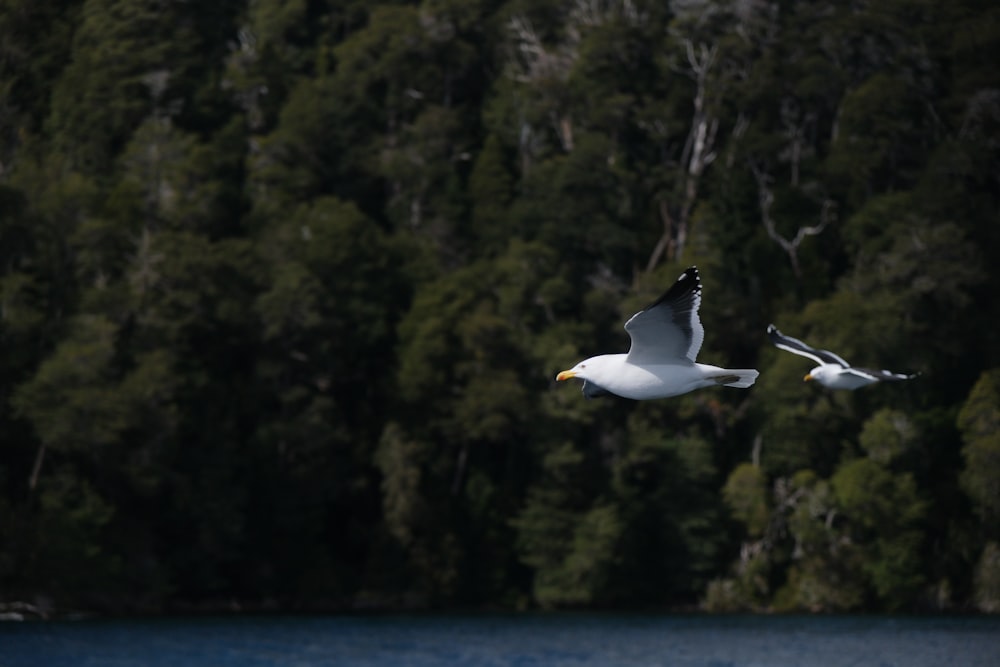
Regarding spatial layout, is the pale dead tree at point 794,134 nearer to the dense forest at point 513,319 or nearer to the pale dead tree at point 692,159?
the dense forest at point 513,319

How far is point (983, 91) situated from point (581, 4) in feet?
53.4

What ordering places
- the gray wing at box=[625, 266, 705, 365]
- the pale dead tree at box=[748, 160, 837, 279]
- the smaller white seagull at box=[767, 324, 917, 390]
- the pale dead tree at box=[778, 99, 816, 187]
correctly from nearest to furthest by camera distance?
the gray wing at box=[625, 266, 705, 365] < the smaller white seagull at box=[767, 324, 917, 390] < the pale dead tree at box=[748, 160, 837, 279] < the pale dead tree at box=[778, 99, 816, 187]

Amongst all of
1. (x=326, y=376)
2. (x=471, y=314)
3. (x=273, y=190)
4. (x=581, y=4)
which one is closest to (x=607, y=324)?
(x=471, y=314)

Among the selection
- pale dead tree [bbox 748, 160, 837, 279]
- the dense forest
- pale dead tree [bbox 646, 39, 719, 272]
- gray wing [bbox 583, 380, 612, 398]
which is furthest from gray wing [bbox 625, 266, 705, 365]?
pale dead tree [bbox 646, 39, 719, 272]

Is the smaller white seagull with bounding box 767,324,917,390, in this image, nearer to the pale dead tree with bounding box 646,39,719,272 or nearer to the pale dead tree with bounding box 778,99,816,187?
the pale dead tree with bounding box 646,39,719,272

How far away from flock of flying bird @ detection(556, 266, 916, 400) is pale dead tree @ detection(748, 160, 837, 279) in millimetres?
42020

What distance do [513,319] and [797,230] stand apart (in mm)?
10253

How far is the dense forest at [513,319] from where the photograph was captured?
50531mm

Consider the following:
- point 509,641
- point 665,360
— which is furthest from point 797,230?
point 665,360

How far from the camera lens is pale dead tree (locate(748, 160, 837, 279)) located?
59656 mm

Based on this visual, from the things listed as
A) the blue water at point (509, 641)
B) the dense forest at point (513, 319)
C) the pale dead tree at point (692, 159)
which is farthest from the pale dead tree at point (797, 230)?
the blue water at point (509, 641)

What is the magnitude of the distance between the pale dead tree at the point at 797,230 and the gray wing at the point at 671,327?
42.2 meters

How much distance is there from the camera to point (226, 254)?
55.1 meters

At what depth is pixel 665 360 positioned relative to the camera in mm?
17250
